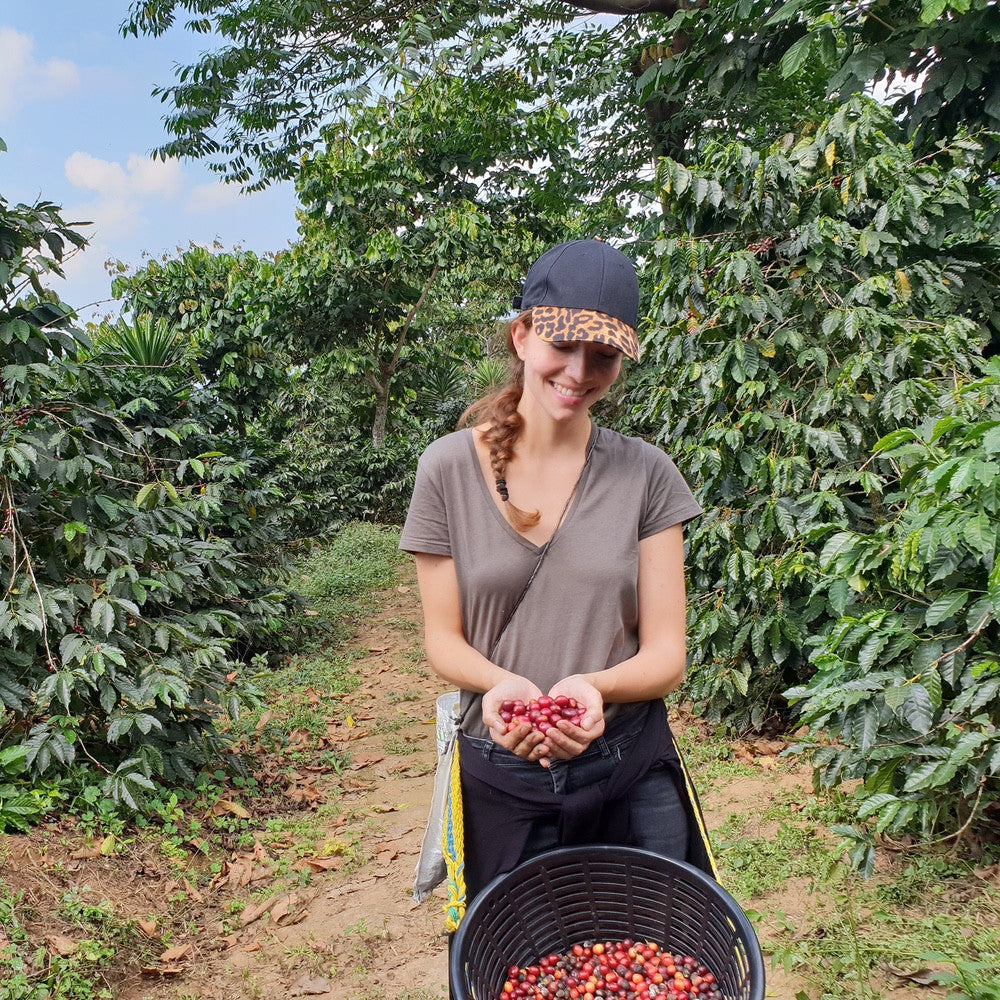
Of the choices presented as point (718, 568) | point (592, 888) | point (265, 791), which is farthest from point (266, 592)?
point (592, 888)

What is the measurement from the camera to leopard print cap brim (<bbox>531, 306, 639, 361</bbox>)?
149cm

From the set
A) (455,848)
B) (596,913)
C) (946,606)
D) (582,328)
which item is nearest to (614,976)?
(596,913)

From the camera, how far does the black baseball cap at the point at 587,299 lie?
4.94ft

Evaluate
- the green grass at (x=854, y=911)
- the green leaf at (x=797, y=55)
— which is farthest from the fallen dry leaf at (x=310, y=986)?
the green leaf at (x=797, y=55)

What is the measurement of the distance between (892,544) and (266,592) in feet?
17.0

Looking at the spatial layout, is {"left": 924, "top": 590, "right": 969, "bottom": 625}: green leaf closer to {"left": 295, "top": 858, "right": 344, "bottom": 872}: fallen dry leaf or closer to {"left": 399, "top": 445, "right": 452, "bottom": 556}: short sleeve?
{"left": 399, "top": 445, "right": 452, "bottom": 556}: short sleeve

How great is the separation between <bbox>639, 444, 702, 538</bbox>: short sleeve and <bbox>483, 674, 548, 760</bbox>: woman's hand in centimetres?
36

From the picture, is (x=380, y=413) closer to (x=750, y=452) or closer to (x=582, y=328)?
(x=750, y=452)

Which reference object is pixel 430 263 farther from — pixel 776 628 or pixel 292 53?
pixel 776 628

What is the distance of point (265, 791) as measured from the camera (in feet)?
14.7

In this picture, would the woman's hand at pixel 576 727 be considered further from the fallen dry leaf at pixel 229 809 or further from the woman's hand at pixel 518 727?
the fallen dry leaf at pixel 229 809

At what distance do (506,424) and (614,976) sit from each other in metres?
1.00

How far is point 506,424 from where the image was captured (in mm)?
1661

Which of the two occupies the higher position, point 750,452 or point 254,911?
point 750,452
